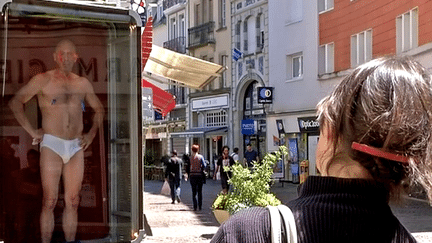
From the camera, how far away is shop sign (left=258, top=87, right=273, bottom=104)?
36.0 metres

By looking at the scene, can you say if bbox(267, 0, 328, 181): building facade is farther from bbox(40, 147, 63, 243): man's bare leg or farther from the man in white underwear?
bbox(40, 147, 63, 243): man's bare leg

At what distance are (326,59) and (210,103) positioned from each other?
14.6m

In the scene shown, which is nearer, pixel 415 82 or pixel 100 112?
pixel 415 82

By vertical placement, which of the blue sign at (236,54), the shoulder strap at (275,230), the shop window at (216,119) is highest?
the blue sign at (236,54)

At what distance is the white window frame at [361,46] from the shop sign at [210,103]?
14804 millimetres

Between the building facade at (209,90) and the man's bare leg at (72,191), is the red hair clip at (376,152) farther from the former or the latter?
the building facade at (209,90)

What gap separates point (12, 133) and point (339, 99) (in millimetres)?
4514

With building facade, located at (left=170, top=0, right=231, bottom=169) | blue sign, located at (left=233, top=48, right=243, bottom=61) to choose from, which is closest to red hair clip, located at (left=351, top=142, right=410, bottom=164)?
blue sign, located at (left=233, top=48, right=243, bottom=61)

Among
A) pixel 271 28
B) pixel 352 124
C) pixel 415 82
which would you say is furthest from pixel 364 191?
pixel 271 28

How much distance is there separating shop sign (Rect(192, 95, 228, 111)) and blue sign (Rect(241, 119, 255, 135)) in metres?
3.63

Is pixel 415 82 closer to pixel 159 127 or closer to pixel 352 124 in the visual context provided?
pixel 352 124

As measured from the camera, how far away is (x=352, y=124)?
68.8 inches

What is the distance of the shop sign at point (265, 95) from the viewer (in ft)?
118

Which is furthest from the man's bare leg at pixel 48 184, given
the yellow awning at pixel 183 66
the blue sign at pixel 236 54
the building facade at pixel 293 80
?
the blue sign at pixel 236 54
